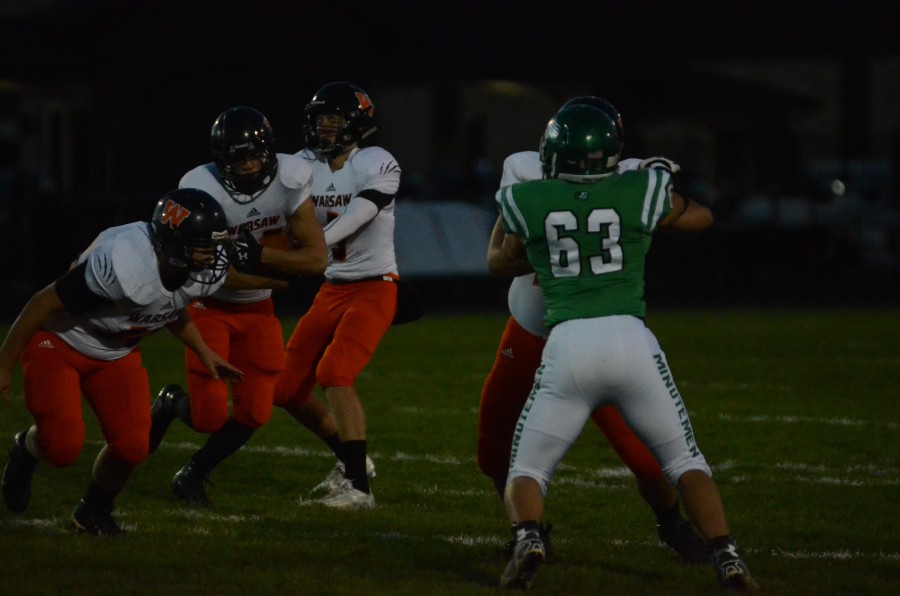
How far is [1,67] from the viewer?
1880cm

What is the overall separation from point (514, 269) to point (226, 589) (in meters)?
1.41

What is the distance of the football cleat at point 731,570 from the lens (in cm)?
476

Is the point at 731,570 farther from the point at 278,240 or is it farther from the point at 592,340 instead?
the point at 278,240

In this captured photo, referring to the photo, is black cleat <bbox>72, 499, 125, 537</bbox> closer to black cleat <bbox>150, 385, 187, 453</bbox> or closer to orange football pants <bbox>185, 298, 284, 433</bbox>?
orange football pants <bbox>185, 298, 284, 433</bbox>

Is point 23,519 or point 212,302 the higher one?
point 212,302

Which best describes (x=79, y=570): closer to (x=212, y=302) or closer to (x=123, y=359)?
(x=123, y=359)

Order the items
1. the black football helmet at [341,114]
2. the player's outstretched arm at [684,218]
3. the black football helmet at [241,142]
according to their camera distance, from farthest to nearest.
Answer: the black football helmet at [341,114] → the black football helmet at [241,142] → the player's outstretched arm at [684,218]

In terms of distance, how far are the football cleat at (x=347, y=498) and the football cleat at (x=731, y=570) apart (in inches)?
82.3

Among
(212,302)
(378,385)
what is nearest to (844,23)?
(378,385)

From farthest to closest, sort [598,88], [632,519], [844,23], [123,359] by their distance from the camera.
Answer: [844,23] → [598,88] → [632,519] → [123,359]

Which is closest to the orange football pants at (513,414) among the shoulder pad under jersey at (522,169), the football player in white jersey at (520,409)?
the football player in white jersey at (520,409)

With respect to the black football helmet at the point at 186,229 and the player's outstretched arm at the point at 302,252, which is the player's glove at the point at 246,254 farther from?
the black football helmet at the point at 186,229

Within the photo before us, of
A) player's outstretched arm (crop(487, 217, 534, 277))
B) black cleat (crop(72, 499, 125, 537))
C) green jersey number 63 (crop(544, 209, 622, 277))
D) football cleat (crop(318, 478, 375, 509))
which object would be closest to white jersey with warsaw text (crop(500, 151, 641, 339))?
player's outstretched arm (crop(487, 217, 534, 277))

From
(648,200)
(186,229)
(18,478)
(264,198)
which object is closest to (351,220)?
(264,198)
